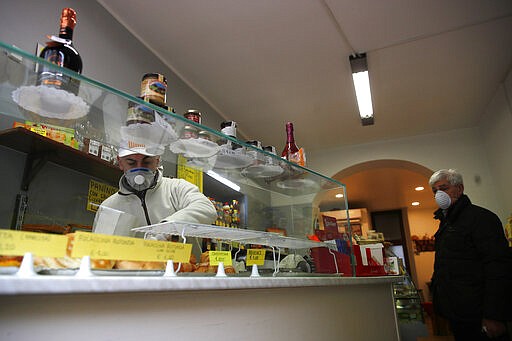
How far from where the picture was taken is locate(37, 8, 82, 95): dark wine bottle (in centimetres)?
86

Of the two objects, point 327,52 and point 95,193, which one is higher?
point 327,52

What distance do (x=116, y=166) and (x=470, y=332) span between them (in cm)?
247

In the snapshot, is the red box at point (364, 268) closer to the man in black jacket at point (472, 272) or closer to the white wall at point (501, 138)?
the man in black jacket at point (472, 272)

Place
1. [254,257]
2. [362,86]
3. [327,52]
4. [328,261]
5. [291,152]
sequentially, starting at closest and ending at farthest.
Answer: [254,257] → [328,261] → [291,152] → [327,52] → [362,86]

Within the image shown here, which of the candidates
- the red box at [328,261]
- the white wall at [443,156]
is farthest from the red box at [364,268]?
the white wall at [443,156]

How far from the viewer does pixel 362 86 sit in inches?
132

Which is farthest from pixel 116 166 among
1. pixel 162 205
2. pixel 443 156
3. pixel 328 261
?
pixel 443 156

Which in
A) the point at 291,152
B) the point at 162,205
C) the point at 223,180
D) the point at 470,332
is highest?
the point at 291,152

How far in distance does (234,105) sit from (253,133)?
2.45 feet

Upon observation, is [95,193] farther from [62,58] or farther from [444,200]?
[444,200]

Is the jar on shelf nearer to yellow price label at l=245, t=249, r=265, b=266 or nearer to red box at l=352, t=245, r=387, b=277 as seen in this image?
yellow price label at l=245, t=249, r=265, b=266

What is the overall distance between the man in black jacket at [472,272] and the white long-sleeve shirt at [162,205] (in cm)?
186

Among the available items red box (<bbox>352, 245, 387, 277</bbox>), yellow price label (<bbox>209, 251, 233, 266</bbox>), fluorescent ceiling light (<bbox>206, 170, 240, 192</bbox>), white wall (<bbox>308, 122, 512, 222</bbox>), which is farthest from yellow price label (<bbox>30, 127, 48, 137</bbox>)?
white wall (<bbox>308, 122, 512, 222</bbox>)

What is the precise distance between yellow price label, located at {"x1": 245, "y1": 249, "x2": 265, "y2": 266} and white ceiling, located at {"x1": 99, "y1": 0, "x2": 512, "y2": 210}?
1.81 m
